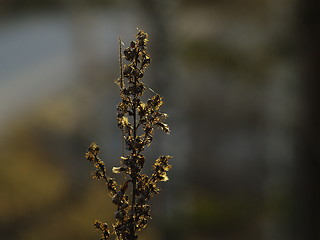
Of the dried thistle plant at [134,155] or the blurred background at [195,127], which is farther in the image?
the blurred background at [195,127]

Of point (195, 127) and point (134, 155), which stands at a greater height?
point (195, 127)

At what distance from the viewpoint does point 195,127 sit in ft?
35.3

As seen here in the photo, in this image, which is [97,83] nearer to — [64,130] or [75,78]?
[75,78]

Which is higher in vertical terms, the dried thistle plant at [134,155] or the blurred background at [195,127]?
the blurred background at [195,127]

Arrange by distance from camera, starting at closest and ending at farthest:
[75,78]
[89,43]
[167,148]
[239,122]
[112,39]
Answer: [167,148] < [239,122] < [89,43] < [75,78] < [112,39]

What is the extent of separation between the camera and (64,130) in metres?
10.2

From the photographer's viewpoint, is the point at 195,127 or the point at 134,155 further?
the point at 195,127

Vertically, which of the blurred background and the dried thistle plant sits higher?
the blurred background

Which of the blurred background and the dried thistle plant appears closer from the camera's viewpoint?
the dried thistle plant

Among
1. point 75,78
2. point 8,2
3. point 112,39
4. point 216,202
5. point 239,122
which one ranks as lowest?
point 216,202

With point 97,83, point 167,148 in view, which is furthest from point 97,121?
point 167,148

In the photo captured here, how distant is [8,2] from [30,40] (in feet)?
11.9

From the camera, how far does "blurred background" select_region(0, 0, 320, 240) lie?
12.9ft

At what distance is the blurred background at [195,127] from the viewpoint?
394cm
